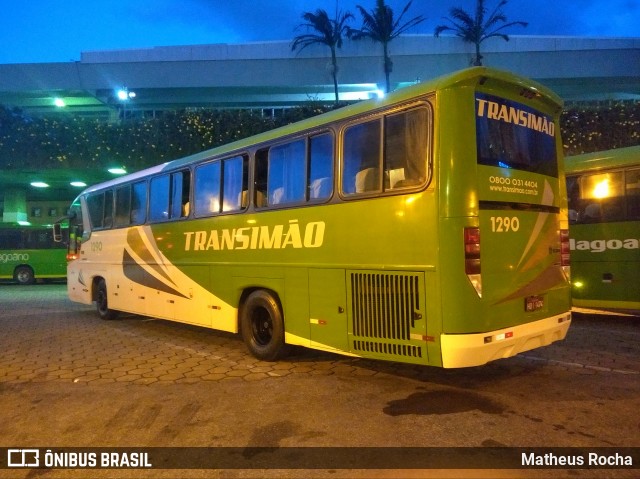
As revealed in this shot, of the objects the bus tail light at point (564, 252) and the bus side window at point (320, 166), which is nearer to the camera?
the bus tail light at point (564, 252)

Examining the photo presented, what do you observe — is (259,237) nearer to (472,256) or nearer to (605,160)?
(472,256)

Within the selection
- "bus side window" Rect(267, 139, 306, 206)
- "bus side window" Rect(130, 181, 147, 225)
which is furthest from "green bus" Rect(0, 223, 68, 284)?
"bus side window" Rect(267, 139, 306, 206)

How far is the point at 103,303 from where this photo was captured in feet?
36.8

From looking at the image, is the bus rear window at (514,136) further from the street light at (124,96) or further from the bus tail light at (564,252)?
the street light at (124,96)

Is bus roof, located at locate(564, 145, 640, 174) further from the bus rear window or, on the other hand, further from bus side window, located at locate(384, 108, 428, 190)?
bus side window, located at locate(384, 108, 428, 190)

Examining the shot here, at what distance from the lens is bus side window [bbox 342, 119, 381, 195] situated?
17.5 ft

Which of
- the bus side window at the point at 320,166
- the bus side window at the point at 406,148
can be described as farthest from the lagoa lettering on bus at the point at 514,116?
the bus side window at the point at 320,166

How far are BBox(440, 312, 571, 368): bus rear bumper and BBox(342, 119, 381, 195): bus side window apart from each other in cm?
176

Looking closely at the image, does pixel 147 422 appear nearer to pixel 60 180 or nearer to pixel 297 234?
pixel 297 234

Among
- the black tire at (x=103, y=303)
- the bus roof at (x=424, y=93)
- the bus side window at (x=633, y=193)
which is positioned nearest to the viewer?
the bus roof at (x=424, y=93)

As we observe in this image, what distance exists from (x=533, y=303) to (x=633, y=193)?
5.01 meters

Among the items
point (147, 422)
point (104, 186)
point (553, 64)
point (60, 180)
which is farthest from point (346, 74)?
point (147, 422)

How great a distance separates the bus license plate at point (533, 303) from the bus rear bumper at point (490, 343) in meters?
0.15

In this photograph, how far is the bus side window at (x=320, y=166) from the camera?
5859mm
